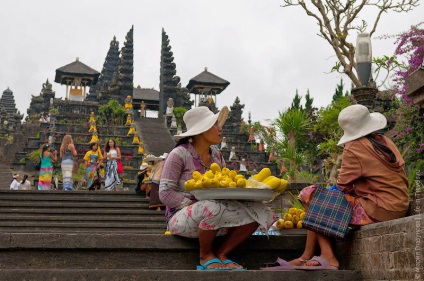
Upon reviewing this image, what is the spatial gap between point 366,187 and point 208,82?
134ft

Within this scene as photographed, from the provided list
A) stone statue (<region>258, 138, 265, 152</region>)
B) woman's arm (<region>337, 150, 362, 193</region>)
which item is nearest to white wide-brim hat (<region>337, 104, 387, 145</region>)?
woman's arm (<region>337, 150, 362, 193</region>)

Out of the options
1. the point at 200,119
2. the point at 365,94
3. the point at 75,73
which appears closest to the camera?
the point at 200,119

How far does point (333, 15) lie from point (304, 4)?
76 centimetres

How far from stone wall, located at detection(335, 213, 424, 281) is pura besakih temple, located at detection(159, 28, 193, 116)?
3401 cm

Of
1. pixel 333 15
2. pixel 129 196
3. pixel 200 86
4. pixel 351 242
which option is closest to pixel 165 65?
pixel 200 86

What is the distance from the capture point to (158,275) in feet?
13.3

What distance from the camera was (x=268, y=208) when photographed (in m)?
4.52

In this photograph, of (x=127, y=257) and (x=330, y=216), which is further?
(x=127, y=257)

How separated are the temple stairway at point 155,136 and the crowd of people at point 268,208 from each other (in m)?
19.7

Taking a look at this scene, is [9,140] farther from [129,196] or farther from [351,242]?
[351,242]

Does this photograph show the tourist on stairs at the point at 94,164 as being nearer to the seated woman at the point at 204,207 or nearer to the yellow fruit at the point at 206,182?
the seated woman at the point at 204,207

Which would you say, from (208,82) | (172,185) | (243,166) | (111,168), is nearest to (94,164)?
(111,168)

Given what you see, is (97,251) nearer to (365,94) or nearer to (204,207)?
(204,207)

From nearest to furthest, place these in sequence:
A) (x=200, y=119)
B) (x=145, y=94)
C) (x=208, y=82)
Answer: (x=200, y=119), (x=208, y=82), (x=145, y=94)
